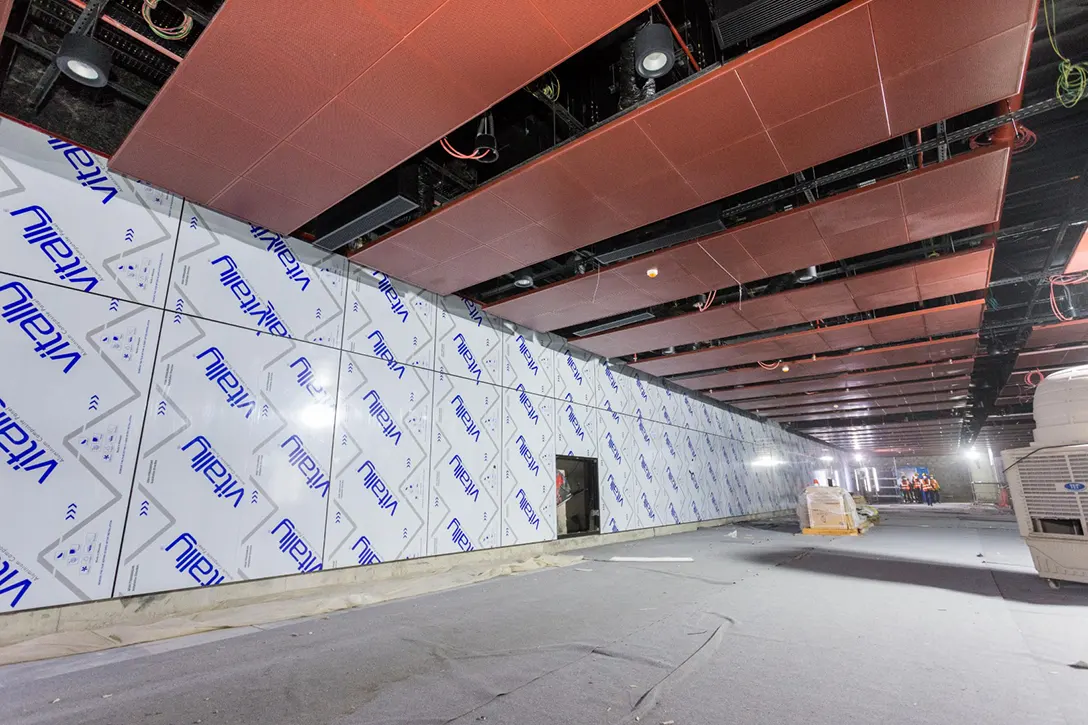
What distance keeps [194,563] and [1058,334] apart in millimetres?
11602

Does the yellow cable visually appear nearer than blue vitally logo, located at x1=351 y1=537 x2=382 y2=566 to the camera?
Yes

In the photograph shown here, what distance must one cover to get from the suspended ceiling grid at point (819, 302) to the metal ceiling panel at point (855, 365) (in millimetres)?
2242

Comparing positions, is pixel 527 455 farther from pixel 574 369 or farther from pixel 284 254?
pixel 284 254

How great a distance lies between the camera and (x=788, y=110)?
10.3ft

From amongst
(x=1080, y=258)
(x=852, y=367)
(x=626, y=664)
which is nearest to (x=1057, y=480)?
(x=1080, y=258)

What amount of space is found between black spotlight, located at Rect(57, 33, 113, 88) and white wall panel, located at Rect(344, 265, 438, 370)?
104 inches

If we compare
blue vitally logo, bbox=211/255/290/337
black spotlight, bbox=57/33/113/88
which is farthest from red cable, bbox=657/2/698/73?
blue vitally logo, bbox=211/255/290/337

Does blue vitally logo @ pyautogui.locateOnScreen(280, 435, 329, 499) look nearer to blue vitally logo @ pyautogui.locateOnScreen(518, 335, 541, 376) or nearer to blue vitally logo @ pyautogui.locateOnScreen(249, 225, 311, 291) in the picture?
blue vitally logo @ pyautogui.locateOnScreen(249, 225, 311, 291)

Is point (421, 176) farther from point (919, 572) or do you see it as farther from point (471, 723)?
point (919, 572)

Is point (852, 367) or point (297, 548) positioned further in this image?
point (852, 367)

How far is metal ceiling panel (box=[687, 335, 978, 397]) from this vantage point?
26.9 ft

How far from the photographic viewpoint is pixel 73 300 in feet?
11.7

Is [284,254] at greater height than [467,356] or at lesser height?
greater

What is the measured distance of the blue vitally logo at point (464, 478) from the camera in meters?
6.08
